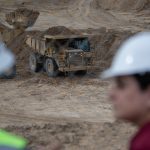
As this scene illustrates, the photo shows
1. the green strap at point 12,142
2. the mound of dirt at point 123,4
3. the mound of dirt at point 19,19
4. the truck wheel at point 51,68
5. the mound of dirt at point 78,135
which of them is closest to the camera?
the green strap at point 12,142

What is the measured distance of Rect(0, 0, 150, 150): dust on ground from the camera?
10.3 metres

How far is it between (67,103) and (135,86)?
1308cm

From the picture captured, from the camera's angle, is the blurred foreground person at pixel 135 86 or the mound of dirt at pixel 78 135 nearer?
the blurred foreground person at pixel 135 86

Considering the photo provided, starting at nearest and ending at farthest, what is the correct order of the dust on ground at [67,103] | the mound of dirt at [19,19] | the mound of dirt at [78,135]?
1. the mound of dirt at [78,135]
2. the dust on ground at [67,103]
3. the mound of dirt at [19,19]

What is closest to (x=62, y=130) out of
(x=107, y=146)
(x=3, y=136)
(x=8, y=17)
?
(x=107, y=146)

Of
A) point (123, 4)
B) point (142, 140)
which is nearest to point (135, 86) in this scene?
point (142, 140)

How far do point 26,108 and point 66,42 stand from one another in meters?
4.96

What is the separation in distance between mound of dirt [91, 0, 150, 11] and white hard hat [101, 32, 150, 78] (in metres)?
37.3

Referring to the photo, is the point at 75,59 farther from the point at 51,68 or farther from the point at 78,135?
the point at 78,135

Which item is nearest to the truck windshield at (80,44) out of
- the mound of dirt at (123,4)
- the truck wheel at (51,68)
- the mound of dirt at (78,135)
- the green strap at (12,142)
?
the truck wheel at (51,68)

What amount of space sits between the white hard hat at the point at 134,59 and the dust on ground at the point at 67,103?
1.89 ft

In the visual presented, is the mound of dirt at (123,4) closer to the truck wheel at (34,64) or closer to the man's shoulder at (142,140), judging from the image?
the truck wheel at (34,64)

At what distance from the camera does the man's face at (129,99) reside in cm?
229

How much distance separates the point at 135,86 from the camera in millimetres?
2303
